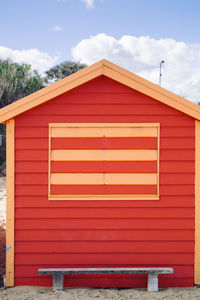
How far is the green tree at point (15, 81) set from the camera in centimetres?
2312

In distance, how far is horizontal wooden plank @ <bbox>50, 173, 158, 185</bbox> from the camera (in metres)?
4.89

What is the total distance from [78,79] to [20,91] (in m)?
20.3

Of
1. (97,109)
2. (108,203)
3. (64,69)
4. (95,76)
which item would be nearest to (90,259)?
(108,203)

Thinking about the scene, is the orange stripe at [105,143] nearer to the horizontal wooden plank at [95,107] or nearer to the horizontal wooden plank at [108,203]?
the horizontal wooden plank at [95,107]

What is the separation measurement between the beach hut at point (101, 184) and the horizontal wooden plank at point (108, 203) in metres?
0.02

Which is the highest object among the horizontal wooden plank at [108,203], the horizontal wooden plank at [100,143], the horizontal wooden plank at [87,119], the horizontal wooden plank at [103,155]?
the horizontal wooden plank at [87,119]

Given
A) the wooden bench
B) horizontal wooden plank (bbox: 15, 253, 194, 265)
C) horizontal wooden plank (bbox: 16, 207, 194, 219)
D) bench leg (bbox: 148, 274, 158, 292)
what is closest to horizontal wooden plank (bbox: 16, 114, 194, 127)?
horizontal wooden plank (bbox: 16, 207, 194, 219)

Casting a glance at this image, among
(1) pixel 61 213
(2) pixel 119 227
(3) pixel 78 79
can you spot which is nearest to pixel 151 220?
(2) pixel 119 227

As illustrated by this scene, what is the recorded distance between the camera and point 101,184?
4.91 meters

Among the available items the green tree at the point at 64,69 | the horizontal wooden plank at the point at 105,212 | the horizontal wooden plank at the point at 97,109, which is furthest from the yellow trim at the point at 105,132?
the green tree at the point at 64,69

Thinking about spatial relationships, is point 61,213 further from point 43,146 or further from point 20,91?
point 20,91

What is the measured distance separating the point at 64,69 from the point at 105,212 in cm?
3940

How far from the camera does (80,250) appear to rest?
4930 millimetres

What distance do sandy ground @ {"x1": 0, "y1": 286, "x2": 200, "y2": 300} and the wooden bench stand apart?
118mm
